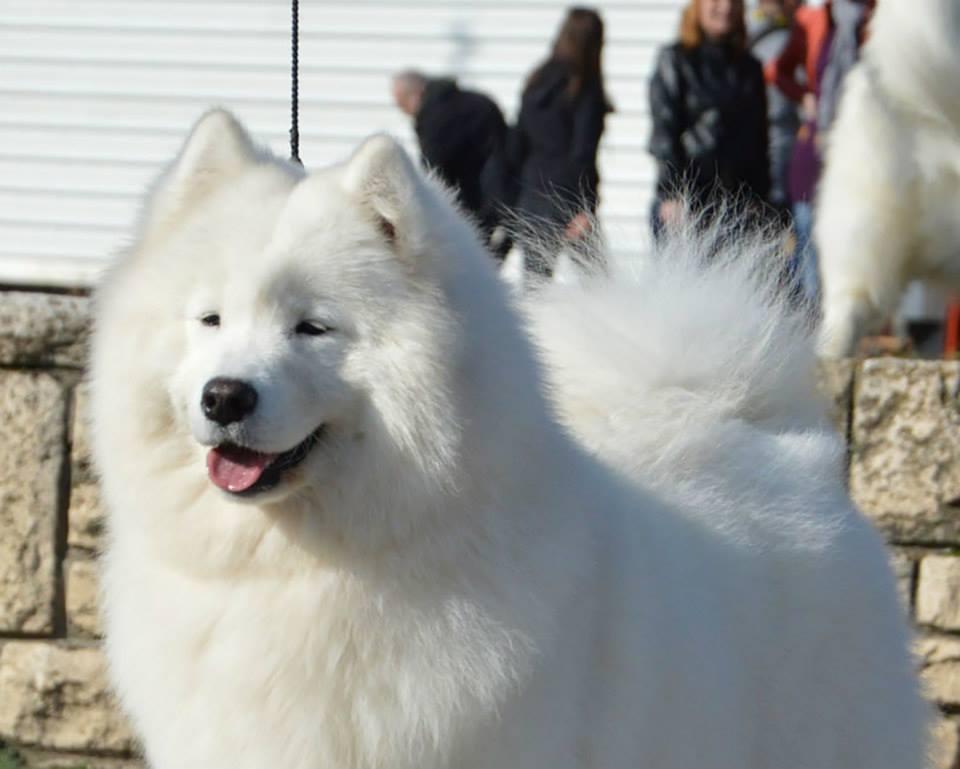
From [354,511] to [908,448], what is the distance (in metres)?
2.48

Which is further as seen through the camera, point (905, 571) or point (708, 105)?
point (708, 105)

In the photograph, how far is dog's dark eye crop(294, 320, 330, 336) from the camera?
307 centimetres

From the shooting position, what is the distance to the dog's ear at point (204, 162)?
10.8 feet

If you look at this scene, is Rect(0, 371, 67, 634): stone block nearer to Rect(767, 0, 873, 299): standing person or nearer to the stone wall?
the stone wall

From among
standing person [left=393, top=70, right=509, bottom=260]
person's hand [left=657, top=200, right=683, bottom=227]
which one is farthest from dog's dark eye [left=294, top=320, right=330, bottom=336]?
standing person [left=393, top=70, right=509, bottom=260]

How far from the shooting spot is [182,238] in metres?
3.20

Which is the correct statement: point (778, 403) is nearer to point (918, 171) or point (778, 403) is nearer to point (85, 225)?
point (918, 171)

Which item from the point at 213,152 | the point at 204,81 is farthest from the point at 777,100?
the point at 213,152

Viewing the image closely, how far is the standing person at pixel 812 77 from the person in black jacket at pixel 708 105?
0.54m

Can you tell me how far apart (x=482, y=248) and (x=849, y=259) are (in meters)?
3.13

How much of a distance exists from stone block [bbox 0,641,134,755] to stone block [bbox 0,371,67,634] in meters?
0.08

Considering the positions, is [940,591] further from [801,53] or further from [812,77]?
[801,53]

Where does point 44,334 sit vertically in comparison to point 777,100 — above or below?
below

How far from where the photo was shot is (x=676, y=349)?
405 centimetres
